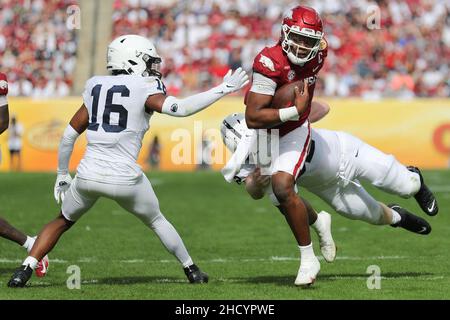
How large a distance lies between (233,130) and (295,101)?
2.27ft

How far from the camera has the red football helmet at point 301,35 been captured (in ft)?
19.7

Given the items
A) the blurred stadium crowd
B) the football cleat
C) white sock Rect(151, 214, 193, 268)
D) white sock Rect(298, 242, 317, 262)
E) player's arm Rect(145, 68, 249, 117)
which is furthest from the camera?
the blurred stadium crowd

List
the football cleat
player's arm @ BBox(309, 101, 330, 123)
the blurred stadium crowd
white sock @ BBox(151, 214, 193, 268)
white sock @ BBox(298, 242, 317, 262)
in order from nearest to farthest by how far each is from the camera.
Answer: white sock @ BBox(298, 242, 317, 262), white sock @ BBox(151, 214, 193, 268), the football cleat, player's arm @ BBox(309, 101, 330, 123), the blurred stadium crowd

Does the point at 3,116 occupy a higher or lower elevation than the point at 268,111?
lower

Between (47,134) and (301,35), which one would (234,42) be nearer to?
(47,134)

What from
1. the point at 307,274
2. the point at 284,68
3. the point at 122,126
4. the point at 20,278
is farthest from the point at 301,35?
the point at 20,278

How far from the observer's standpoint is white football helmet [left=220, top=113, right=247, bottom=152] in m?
6.45

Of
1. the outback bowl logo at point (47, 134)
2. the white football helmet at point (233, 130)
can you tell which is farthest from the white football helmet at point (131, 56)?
the outback bowl logo at point (47, 134)

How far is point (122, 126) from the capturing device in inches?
231

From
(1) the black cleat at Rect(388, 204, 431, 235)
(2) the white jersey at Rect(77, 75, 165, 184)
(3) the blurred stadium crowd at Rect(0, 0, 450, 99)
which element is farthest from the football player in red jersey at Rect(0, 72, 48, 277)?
(3) the blurred stadium crowd at Rect(0, 0, 450, 99)

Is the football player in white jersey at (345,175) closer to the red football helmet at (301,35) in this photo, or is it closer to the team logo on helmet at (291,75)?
the team logo on helmet at (291,75)

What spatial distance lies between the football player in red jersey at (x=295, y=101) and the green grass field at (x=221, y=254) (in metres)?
0.38

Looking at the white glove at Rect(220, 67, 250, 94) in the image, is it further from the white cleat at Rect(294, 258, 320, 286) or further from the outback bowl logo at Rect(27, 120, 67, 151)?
the outback bowl logo at Rect(27, 120, 67, 151)

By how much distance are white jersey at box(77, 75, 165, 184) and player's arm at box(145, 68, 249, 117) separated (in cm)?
11
